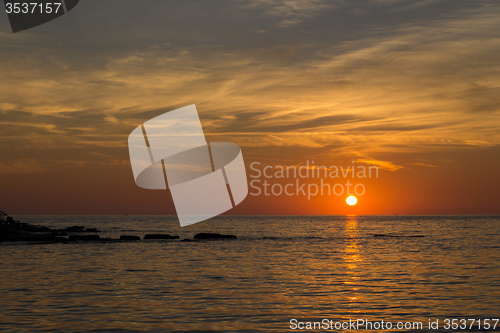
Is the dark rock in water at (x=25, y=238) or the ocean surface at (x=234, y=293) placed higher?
the ocean surface at (x=234, y=293)

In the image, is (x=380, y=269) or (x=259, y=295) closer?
(x=259, y=295)

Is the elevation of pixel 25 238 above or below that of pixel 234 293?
below

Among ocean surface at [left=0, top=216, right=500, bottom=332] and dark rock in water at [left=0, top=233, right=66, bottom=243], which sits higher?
ocean surface at [left=0, top=216, right=500, bottom=332]

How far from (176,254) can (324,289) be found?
27.1 meters

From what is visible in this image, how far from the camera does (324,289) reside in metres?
27.5

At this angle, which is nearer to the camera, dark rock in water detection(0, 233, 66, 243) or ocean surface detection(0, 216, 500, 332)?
ocean surface detection(0, 216, 500, 332)

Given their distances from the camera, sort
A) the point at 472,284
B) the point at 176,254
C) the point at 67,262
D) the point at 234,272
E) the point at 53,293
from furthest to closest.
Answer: the point at 176,254 → the point at 67,262 → the point at 234,272 → the point at 472,284 → the point at 53,293

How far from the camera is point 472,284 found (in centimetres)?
2945

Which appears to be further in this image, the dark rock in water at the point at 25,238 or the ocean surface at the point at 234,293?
the dark rock in water at the point at 25,238

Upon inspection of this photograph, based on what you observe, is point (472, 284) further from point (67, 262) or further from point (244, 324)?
point (67, 262)

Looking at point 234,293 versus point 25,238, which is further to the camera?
point 25,238

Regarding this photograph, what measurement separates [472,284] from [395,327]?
13.7 meters

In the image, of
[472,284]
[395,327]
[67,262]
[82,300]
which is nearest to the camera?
[395,327]

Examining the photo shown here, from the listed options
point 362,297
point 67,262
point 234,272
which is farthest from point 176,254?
point 362,297
